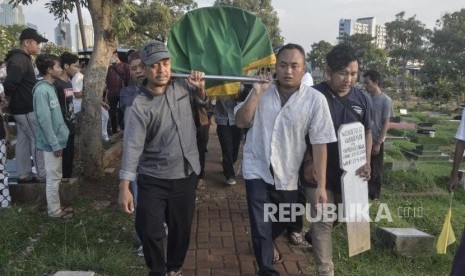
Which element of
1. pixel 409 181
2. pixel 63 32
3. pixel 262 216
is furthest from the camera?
pixel 63 32

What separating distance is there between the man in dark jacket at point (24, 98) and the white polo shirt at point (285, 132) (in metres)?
3.12

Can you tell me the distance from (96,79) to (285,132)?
3348mm

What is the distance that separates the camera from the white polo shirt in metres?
2.93

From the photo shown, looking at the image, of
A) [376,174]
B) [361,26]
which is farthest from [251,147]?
[361,26]

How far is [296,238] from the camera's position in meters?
3.95

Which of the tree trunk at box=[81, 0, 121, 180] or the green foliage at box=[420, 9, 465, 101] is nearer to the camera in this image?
the tree trunk at box=[81, 0, 121, 180]

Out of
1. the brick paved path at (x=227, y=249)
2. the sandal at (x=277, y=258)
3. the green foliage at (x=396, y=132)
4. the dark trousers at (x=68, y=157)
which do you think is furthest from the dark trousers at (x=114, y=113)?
the green foliage at (x=396, y=132)

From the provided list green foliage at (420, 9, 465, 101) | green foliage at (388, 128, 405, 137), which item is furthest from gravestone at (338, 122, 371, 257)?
green foliage at (420, 9, 465, 101)

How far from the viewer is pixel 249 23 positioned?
3.21 m

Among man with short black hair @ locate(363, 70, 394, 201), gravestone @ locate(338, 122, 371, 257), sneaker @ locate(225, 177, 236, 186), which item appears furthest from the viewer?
sneaker @ locate(225, 177, 236, 186)

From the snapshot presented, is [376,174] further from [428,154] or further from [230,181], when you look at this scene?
[428,154]

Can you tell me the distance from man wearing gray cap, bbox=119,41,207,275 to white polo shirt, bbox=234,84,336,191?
443mm

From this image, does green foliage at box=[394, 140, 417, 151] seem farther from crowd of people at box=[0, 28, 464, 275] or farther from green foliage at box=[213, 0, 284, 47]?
green foliage at box=[213, 0, 284, 47]

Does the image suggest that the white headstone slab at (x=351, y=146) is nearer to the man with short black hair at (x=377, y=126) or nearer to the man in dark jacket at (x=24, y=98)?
the man with short black hair at (x=377, y=126)
